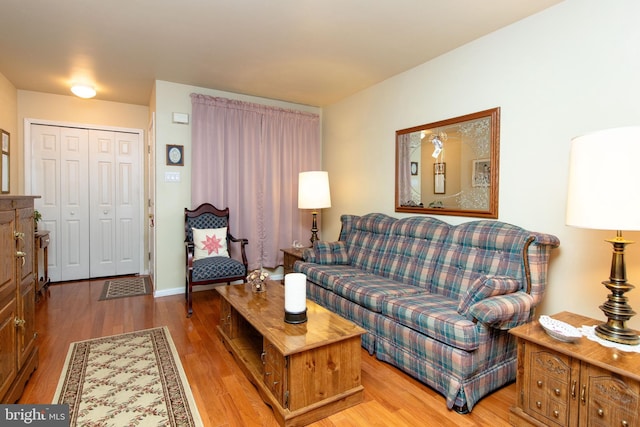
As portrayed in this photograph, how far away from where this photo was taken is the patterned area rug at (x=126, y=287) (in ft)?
13.0

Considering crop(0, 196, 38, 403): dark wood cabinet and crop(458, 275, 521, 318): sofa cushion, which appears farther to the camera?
crop(458, 275, 521, 318): sofa cushion

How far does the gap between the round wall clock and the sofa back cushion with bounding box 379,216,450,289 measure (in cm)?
256

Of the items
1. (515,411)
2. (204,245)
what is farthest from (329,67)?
(515,411)

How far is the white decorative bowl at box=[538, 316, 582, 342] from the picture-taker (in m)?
1.58

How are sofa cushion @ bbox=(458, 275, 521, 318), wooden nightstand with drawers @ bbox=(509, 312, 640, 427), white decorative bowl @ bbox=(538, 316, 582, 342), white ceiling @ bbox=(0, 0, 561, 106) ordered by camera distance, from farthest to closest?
white ceiling @ bbox=(0, 0, 561, 106) → sofa cushion @ bbox=(458, 275, 521, 318) → white decorative bowl @ bbox=(538, 316, 582, 342) → wooden nightstand with drawers @ bbox=(509, 312, 640, 427)

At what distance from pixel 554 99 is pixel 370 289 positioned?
185 centimetres

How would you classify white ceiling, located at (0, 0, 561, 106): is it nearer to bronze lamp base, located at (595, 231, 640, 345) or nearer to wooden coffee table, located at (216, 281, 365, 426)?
bronze lamp base, located at (595, 231, 640, 345)

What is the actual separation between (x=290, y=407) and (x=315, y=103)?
3938mm

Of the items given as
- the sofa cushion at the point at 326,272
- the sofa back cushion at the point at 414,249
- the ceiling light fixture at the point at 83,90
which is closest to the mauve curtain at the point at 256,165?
the sofa cushion at the point at 326,272

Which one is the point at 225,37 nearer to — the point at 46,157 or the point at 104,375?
the point at 104,375

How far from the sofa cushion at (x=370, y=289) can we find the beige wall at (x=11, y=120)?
4.06 meters

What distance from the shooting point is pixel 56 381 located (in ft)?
6.88

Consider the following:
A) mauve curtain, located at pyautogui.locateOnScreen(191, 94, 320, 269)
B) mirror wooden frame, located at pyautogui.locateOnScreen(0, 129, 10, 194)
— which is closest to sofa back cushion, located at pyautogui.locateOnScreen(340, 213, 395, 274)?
mauve curtain, located at pyautogui.locateOnScreen(191, 94, 320, 269)

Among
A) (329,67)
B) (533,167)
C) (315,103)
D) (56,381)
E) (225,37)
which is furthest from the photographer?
(315,103)
